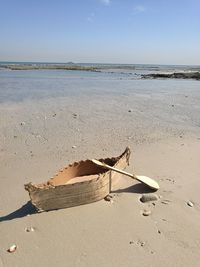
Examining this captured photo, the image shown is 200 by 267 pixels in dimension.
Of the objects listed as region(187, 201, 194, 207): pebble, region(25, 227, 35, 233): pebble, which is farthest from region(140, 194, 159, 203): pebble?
region(25, 227, 35, 233): pebble

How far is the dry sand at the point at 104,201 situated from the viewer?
4805mm

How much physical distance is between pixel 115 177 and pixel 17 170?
8.44 ft

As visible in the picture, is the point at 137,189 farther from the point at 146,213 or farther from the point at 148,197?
the point at 146,213

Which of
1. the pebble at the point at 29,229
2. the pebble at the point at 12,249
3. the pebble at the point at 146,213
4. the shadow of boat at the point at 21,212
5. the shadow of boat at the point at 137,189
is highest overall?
the shadow of boat at the point at 137,189

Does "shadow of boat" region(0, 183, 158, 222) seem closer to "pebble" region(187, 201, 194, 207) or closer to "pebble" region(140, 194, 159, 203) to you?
"pebble" region(140, 194, 159, 203)

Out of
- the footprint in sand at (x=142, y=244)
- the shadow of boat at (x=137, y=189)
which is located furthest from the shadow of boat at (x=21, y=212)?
the footprint in sand at (x=142, y=244)

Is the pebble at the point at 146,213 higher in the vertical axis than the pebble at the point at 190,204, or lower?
lower

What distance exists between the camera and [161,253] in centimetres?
480

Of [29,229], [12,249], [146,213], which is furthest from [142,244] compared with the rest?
[12,249]

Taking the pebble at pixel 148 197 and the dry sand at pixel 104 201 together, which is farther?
the pebble at pixel 148 197

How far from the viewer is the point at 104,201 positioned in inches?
247

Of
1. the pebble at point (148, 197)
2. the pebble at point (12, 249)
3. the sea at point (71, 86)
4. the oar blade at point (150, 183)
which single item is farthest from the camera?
the sea at point (71, 86)

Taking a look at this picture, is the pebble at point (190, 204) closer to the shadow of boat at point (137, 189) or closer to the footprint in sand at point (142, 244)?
the shadow of boat at point (137, 189)

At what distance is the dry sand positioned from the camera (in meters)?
4.80
